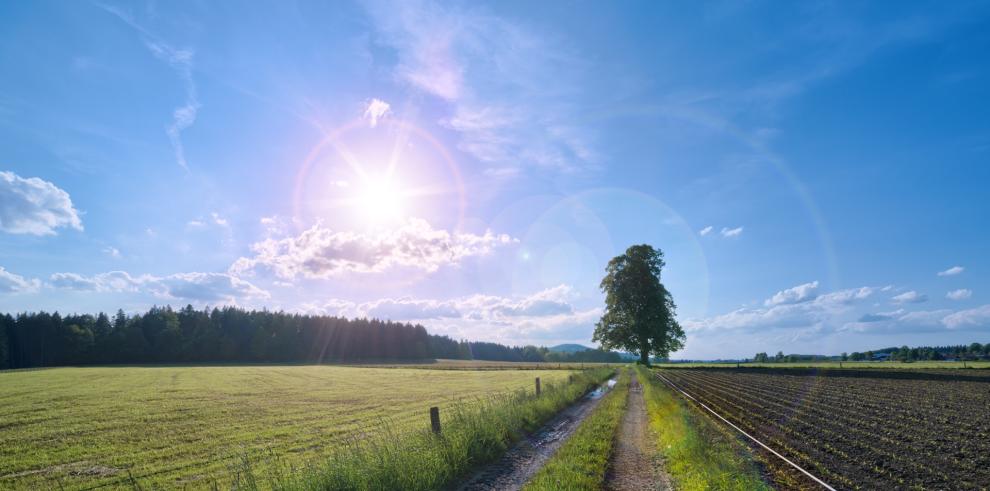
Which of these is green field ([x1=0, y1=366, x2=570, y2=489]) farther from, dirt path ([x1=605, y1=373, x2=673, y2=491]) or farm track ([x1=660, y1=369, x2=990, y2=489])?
farm track ([x1=660, y1=369, x2=990, y2=489])

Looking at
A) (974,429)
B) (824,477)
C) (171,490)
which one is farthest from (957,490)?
(171,490)

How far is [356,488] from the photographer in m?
8.61

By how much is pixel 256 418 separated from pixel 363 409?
19.9 ft

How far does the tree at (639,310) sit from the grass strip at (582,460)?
46.3 metres

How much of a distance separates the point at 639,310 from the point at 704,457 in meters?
54.1

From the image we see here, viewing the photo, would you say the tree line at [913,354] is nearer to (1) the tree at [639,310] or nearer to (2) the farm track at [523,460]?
(1) the tree at [639,310]

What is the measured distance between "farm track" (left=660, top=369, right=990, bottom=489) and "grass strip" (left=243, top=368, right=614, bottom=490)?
7405 mm

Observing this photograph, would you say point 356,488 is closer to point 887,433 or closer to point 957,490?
point 957,490

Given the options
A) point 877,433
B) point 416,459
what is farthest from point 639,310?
point 416,459

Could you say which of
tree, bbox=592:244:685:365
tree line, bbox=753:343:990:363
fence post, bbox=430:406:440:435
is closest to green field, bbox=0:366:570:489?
fence post, bbox=430:406:440:435

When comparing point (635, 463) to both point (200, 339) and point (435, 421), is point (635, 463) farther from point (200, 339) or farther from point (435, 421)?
point (200, 339)

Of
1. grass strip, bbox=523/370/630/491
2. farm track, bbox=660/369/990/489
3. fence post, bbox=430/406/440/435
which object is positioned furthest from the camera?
fence post, bbox=430/406/440/435

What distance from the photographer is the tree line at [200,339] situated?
8906cm

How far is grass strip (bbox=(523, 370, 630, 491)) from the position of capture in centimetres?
976
